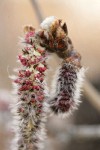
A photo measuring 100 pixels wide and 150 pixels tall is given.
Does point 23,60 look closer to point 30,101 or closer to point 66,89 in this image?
point 30,101

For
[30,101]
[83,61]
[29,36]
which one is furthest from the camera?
[83,61]

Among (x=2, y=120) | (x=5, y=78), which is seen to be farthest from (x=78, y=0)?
(x=2, y=120)

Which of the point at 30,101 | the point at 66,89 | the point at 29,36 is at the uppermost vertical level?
the point at 29,36

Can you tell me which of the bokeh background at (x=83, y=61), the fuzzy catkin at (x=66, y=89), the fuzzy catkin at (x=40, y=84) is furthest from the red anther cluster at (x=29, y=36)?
the bokeh background at (x=83, y=61)

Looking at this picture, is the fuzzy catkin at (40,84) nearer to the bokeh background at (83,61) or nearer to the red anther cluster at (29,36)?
the red anther cluster at (29,36)

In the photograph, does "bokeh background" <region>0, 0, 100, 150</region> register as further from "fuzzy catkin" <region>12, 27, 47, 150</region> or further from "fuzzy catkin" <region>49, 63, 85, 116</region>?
"fuzzy catkin" <region>12, 27, 47, 150</region>

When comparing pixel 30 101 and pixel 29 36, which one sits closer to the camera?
pixel 30 101

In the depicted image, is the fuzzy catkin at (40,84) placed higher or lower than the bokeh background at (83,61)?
lower

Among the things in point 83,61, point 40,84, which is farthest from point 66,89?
point 83,61
